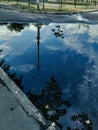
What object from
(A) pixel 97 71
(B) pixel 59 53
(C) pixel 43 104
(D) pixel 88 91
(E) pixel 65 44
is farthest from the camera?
(E) pixel 65 44

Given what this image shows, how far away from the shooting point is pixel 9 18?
2786 cm

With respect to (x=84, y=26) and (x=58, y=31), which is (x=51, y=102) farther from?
(x=84, y=26)

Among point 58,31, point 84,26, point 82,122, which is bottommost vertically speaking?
point 82,122

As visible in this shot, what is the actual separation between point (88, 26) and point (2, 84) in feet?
59.9

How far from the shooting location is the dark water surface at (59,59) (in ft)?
36.8

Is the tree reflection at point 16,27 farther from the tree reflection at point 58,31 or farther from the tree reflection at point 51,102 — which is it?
the tree reflection at point 51,102

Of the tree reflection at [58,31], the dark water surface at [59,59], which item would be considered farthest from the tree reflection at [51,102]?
the tree reflection at [58,31]

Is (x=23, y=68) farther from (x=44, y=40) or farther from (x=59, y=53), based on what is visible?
(x=44, y=40)

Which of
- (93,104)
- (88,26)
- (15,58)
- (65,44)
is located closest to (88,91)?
(93,104)

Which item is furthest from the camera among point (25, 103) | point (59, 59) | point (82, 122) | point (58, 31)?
point (58, 31)

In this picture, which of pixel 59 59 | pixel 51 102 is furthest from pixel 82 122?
pixel 59 59

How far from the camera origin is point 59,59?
1603 centimetres

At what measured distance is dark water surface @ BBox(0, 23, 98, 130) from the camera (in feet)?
36.8

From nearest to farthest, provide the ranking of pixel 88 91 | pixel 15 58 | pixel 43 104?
pixel 43 104
pixel 88 91
pixel 15 58
